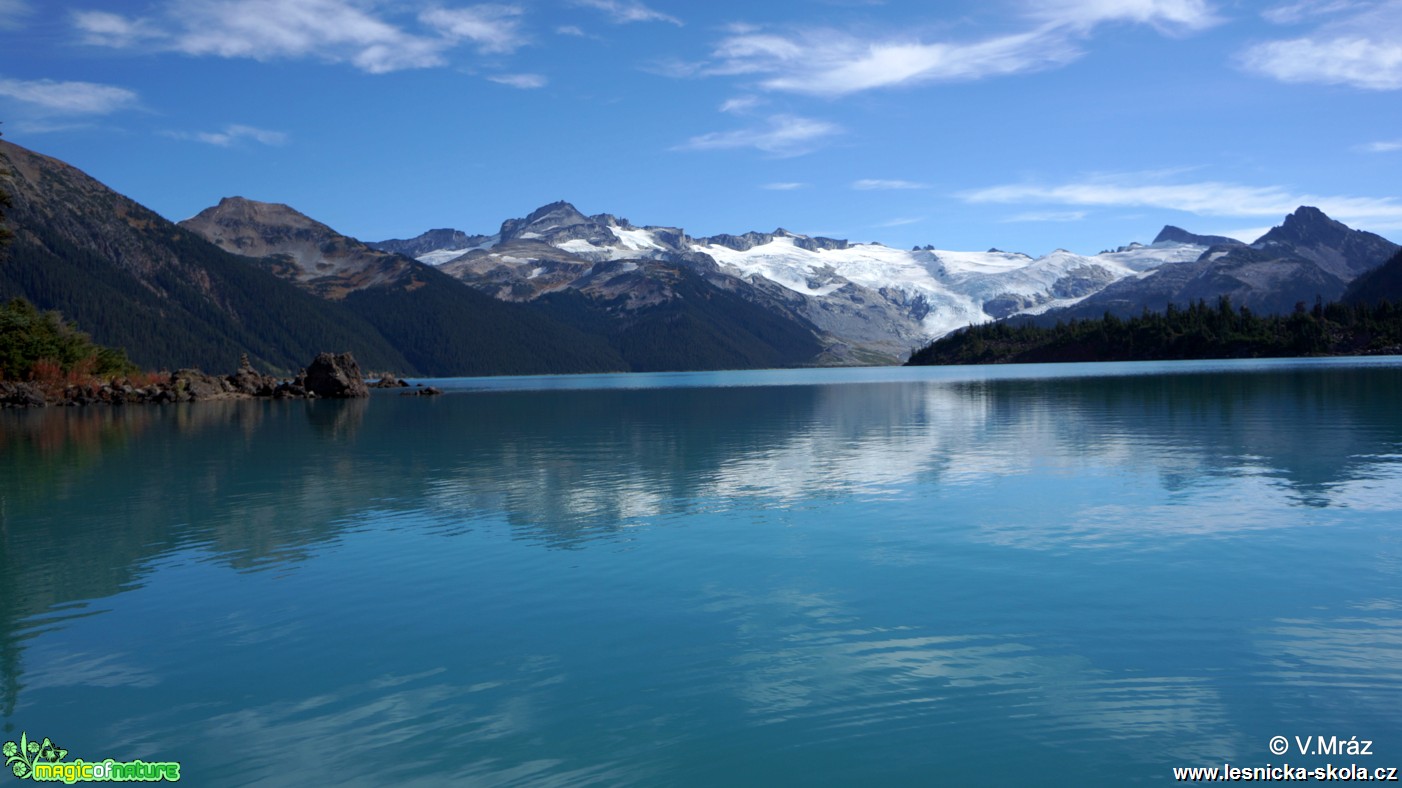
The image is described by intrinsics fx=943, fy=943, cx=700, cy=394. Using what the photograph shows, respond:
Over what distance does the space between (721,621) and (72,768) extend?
11.8 meters

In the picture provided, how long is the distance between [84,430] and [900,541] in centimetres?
8431

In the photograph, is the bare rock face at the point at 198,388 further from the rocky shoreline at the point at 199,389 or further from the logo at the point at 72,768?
the logo at the point at 72,768

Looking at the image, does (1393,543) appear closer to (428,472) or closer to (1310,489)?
(1310,489)

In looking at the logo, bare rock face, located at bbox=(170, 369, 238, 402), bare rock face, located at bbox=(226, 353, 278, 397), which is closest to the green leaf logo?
the logo

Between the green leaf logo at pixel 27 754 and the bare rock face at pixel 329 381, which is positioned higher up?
the bare rock face at pixel 329 381

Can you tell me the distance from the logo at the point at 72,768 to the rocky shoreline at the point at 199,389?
472ft

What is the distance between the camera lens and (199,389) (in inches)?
6476

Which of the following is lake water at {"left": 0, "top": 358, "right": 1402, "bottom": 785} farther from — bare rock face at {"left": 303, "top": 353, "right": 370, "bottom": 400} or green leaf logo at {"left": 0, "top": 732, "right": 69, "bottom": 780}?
bare rock face at {"left": 303, "top": 353, "right": 370, "bottom": 400}

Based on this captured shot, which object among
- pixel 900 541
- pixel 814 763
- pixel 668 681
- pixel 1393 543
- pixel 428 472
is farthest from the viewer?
A: pixel 428 472

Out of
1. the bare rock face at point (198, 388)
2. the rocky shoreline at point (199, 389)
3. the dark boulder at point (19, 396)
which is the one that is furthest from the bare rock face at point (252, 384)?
the dark boulder at point (19, 396)

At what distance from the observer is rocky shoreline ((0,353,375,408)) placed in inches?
5305

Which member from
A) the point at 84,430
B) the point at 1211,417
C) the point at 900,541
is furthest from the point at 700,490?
the point at 84,430

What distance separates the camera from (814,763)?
13.5 meters

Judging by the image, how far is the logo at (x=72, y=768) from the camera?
1380 centimetres
